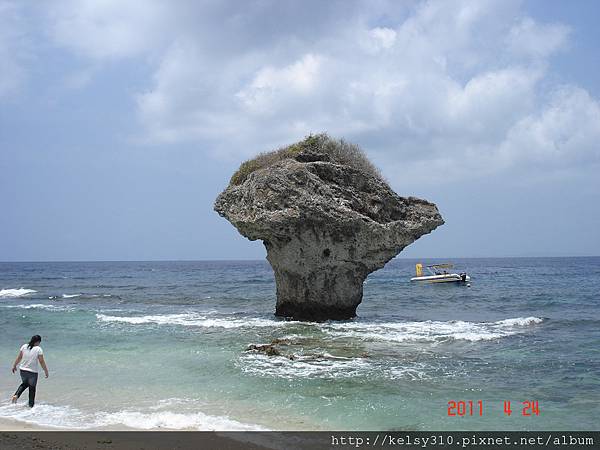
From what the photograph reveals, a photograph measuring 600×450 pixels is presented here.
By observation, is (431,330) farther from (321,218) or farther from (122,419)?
(122,419)

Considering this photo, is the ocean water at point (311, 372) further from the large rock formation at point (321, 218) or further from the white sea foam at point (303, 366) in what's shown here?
the large rock formation at point (321, 218)

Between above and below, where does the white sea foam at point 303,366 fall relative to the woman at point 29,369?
below

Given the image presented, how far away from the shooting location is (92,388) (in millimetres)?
10766

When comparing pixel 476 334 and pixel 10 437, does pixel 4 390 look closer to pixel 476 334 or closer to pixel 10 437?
pixel 10 437

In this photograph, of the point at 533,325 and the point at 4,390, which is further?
the point at 533,325

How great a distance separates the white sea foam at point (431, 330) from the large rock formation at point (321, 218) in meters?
1.91

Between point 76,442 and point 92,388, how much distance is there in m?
3.43

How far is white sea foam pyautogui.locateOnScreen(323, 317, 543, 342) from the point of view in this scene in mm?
16500

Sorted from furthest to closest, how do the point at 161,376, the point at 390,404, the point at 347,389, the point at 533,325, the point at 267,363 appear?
the point at 533,325
the point at 267,363
the point at 161,376
the point at 347,389
the point at 390,404

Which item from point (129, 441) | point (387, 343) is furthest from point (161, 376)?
point (387, 343)

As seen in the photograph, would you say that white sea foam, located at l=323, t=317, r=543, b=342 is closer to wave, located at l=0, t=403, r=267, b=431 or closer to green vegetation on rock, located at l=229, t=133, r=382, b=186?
green vegetation on rock, located at l=229, t=133, r=382, b=186
